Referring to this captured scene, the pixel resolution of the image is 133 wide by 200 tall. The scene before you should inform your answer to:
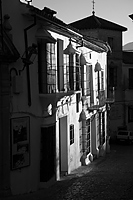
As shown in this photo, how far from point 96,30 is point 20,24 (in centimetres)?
2020

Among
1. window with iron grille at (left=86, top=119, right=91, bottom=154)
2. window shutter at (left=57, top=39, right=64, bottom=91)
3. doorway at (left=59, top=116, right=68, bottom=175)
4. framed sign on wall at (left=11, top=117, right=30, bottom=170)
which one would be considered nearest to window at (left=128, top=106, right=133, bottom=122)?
window with iron grille at (left=86, top=119, right=91, bottom=154)

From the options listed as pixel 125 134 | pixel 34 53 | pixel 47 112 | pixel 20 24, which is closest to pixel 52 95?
pixel 47 112

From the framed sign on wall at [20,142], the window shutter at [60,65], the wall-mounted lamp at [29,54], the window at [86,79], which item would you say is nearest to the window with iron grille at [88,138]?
the window at [86,79]

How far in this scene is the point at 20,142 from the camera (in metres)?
12.8

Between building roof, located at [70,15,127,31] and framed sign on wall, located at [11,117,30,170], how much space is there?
811 inches

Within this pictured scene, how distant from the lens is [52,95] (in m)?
14.0

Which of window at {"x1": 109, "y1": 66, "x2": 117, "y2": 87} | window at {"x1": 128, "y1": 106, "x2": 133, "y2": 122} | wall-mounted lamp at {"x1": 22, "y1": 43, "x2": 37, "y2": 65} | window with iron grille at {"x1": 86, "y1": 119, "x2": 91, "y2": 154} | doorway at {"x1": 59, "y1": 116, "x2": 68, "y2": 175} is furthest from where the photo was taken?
window at {"x1": 128, "y1": 106, "x2": 133, "y2": 122}

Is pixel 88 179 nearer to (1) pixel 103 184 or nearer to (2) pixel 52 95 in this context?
(1) pixel 103 184

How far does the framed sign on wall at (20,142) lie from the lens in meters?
12.4

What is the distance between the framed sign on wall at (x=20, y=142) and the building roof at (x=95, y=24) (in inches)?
811

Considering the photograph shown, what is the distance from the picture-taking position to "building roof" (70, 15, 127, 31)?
3225 centimetres

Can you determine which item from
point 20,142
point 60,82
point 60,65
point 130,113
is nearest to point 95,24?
point 130,113

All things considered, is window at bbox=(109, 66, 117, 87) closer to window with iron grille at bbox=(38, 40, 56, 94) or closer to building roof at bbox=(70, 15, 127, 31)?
building roof at bbox=(70, 15, 127, 31)

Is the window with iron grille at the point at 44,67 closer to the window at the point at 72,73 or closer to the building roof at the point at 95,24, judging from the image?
the window at the point at 72,73
